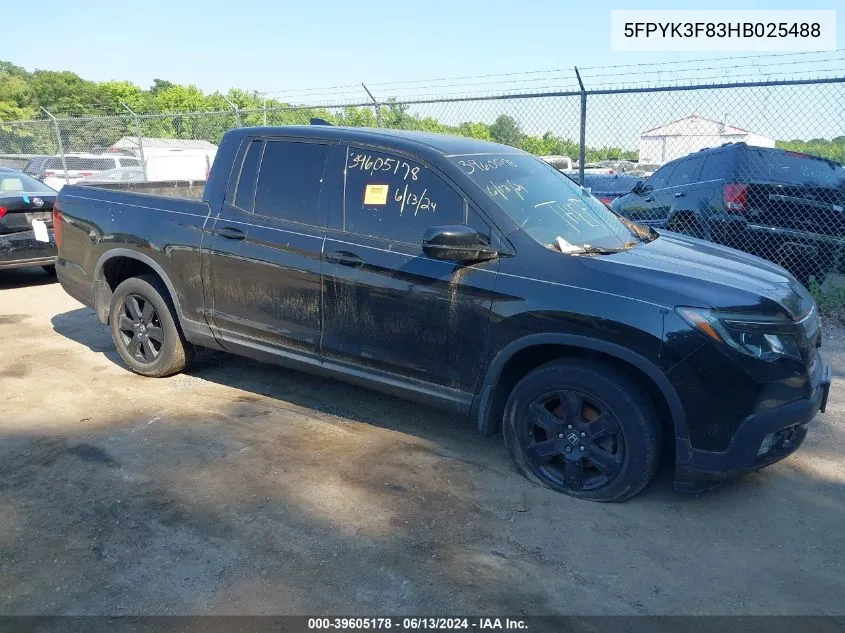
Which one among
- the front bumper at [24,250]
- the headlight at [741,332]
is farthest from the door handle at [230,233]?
the front bumper at [24,250]

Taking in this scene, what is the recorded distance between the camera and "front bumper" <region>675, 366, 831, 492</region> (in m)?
3.27

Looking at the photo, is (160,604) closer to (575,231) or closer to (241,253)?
(241,253)

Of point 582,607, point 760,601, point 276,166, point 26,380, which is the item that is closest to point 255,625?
point 582,607

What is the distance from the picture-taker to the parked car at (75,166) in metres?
16.7

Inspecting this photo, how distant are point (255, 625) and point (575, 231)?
2630 mm

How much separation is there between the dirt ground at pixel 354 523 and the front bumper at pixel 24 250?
3947mm

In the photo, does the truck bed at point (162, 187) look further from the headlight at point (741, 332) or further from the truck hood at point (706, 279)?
the headlight at point (741, 332)

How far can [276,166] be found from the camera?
4.53 m

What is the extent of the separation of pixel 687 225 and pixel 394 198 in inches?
195

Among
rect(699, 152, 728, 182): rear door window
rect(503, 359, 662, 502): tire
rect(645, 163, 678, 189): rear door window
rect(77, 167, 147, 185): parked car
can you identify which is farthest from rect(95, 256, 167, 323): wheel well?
rect(77, 167, 147, 185): parked car

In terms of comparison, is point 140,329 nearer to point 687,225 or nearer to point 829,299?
point 687,225

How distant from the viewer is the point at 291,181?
14.6ft

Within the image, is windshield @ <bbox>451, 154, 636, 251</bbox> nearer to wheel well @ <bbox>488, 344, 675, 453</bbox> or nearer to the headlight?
wheel well @ <bbox>488, 344, 675, 453</bbox>

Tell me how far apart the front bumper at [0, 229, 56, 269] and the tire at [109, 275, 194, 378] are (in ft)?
11.3
